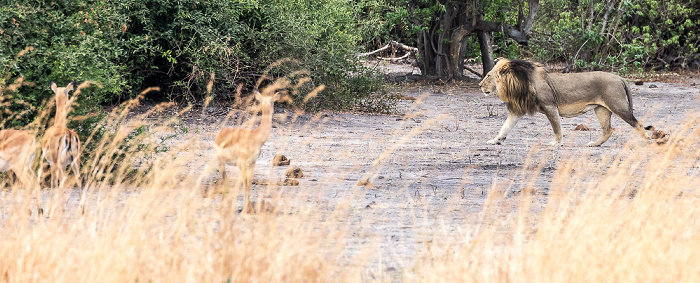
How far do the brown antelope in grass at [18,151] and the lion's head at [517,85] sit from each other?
648 cm

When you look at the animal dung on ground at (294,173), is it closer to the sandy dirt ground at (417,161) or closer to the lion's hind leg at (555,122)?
the sandy dirt ground at (417,161)

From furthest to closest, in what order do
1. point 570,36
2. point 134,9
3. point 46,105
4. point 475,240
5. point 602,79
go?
point 570,36, point 134,9, point 602,79, point 46,105, point 475,240

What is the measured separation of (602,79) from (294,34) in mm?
5739

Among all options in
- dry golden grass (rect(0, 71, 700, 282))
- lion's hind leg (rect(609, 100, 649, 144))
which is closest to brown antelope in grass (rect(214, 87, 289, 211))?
dry golden grass (rect(0, 71, 700, 282))

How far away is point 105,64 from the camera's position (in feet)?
28.0

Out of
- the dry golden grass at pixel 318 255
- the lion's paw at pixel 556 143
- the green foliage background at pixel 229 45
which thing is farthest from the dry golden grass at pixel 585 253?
the green foliage background at pixel 229 45

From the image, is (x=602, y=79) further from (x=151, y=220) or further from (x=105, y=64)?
(x=151, y=220)

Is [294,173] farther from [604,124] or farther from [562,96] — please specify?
[604,124]

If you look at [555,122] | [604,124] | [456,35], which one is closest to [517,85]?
[555,122]

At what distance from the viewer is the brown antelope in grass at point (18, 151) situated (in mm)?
6285

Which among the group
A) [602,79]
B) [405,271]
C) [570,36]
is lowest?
[570,36]

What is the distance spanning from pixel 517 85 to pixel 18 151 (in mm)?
6657

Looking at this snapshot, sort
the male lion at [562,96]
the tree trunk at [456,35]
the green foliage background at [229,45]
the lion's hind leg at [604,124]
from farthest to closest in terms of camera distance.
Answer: the tree trunk at [456,35] → the green foliage background at [229,45] → the male lion at [562,96] → the lion's hind leg at [604,124]

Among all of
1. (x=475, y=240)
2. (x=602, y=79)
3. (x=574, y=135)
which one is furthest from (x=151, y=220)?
(x=574, y=135)
